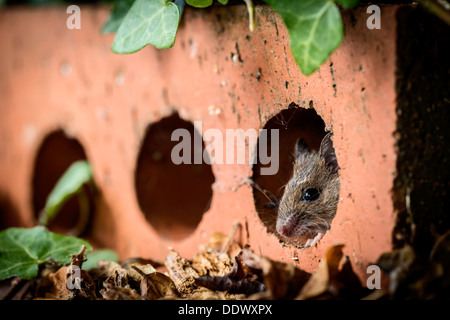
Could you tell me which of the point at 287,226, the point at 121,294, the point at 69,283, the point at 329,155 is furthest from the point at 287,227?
the point at 69,283

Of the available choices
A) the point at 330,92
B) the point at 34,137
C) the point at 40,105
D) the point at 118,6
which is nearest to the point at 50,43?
the point at 40,105

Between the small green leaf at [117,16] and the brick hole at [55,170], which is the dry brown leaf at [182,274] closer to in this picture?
the small green leaf at [117,16]

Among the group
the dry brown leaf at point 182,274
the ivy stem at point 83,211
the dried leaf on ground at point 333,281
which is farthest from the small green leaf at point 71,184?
the dried leaf on ground at point 333,281

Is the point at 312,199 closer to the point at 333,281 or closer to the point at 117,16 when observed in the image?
the point at 333,281

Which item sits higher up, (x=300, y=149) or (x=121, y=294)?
(x=300, y=149)

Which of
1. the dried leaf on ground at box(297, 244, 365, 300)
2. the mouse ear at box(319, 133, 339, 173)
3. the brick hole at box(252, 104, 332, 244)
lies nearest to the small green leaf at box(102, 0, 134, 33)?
the brick hole at box(252, 104, 332, 244)

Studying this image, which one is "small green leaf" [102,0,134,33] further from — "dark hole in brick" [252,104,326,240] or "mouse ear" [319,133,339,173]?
"mouse ear" [319,133,339,173]
